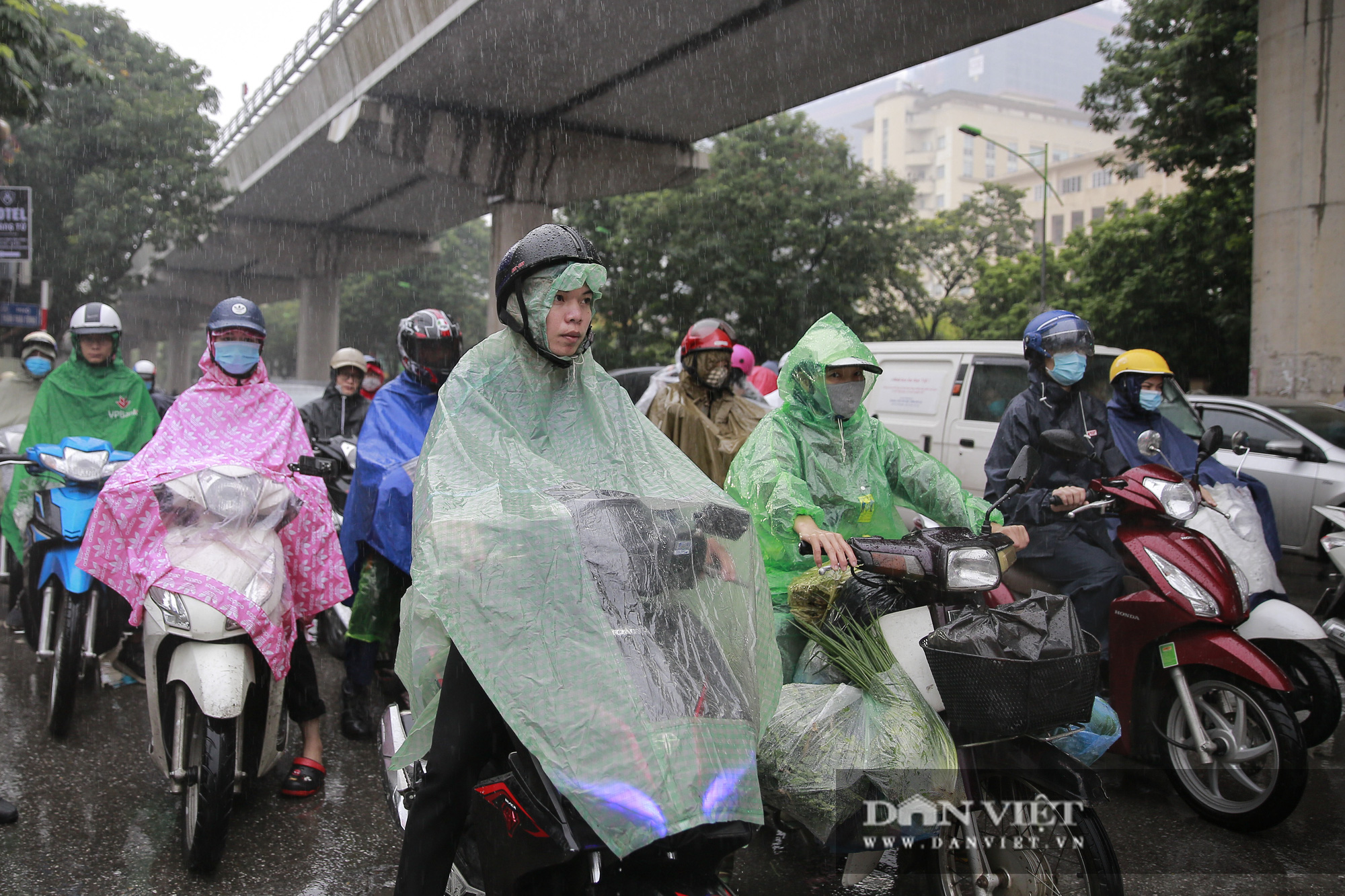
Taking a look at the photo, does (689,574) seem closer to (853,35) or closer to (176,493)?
(176,493)

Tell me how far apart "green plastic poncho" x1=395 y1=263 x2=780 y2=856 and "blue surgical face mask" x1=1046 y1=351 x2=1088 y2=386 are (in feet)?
8.60

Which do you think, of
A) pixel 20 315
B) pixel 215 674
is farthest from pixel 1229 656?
pixel 20 315

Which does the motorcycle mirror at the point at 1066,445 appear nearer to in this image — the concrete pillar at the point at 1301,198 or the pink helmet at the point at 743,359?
the pink helmet at the point at 743,359

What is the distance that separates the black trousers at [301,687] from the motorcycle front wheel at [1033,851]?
8.42ft

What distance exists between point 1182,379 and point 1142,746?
19.6 m

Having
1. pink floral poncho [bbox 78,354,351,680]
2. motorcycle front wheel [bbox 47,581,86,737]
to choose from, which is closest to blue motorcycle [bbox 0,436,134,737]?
motorcycle front wheel [bbox 47,581,86,737]

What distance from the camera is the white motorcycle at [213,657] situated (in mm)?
3266

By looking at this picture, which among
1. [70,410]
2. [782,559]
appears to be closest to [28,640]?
[70,410]

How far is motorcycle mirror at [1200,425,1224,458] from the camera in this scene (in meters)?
4.32

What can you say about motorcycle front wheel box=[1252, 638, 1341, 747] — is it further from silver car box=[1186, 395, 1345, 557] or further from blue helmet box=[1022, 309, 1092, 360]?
silver car box=[1186, 395, 1345, 557]

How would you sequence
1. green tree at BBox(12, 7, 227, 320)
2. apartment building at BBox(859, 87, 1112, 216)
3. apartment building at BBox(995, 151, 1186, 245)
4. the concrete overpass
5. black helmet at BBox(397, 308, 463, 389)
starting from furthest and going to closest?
apartment building at BBox(859, 87, 1112, 216) → apartment building at BBox(995, 151, 1186, 245) → green tree at BBox(12, 7, 227, 320) → the concrete overpass → black helmet at BBox(397, 308, 463, 389)

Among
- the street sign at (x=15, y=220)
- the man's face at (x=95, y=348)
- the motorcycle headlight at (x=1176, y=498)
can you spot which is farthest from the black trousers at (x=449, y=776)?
the street sign at (x=15, y=220)

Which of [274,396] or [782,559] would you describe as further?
[274,396]

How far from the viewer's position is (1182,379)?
21.2 metres
